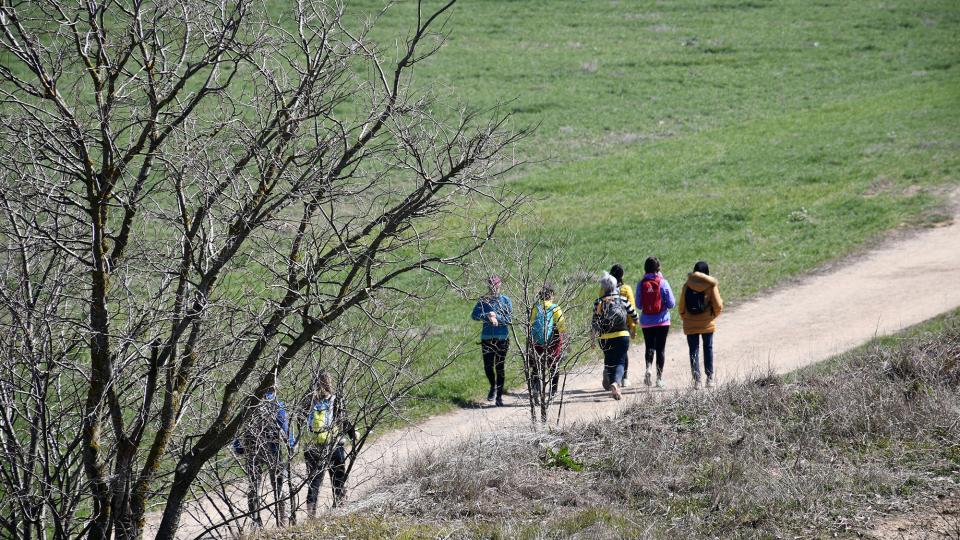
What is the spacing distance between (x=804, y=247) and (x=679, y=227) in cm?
270

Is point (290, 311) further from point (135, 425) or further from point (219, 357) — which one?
point (135, 425)

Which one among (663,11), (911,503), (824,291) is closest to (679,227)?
(824,291)

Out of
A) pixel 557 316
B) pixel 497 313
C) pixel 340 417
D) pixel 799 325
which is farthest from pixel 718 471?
pixel 799 325

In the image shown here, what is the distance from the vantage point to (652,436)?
28.7 feet

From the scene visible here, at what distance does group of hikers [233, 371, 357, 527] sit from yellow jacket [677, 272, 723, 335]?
5.30m

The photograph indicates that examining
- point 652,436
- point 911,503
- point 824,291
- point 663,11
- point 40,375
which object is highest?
point 663,11

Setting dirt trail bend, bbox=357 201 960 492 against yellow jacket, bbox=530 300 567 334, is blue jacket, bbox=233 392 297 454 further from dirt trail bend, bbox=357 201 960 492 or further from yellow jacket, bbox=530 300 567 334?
yellow jacket, bbox=530 300 567 334

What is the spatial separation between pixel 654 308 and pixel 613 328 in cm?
81

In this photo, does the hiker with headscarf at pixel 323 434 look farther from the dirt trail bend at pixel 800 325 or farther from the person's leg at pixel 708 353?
the person's leg at pixel 708 353

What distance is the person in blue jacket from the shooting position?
11031 mm

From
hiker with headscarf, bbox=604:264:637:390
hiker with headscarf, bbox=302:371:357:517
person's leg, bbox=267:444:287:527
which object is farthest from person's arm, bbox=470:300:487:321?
person's leg, bbox=267:444:287:527

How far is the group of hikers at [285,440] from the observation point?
7656mm

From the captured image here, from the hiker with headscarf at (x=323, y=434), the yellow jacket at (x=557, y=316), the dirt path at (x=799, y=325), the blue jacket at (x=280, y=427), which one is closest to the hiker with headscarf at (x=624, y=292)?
the dirt path at (x=799, y=325)

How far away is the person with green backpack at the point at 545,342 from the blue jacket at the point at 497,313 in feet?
1.00
